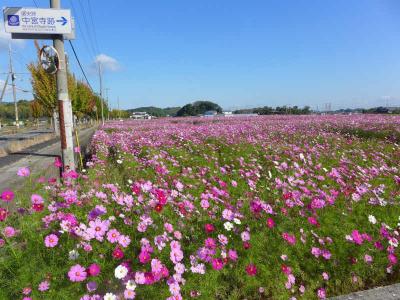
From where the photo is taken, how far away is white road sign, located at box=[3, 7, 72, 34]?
7.84 m

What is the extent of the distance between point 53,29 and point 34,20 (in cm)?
44

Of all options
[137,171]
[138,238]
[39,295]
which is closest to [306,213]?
[138,238]

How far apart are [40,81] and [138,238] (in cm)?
2846

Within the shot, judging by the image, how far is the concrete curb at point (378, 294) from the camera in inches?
113

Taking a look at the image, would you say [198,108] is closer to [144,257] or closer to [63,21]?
[63,21]

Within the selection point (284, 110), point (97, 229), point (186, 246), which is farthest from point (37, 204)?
point (284, 110)

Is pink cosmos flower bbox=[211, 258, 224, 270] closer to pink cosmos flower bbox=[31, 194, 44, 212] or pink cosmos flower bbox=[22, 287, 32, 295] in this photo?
pink cosmos flower bbox=[22, 287, 32, 295]

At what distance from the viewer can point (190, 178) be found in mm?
5539

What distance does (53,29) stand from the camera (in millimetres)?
8047

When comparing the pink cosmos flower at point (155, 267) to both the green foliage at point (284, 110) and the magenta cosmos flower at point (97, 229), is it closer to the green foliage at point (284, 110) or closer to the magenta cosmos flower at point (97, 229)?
the magenta cosmos flower at point (97, 229)

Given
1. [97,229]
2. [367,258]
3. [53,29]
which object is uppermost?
[53,29]

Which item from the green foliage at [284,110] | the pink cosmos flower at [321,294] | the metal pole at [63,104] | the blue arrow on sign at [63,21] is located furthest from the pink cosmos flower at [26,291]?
the green foliage at [284,110]

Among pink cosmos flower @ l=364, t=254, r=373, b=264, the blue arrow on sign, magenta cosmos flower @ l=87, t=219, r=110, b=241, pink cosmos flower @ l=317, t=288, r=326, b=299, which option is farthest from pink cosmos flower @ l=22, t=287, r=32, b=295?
the blue arrow on sign

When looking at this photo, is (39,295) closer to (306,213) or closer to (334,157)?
(306,213)
